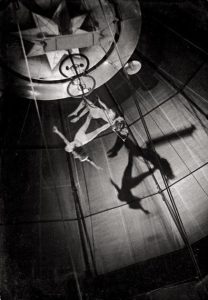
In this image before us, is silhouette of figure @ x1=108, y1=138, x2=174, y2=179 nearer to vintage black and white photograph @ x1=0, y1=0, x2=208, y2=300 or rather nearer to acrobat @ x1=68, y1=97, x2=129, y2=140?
vintage black and white photograph @ x1=0, y1=0, x2=208, y2=300

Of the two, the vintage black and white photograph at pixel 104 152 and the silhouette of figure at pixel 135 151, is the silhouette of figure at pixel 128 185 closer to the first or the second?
the vintage black and white photograph at pixel 104 152

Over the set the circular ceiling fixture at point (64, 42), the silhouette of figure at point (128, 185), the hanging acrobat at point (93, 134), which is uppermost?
the circular ceiling fixture at point (64, 42)

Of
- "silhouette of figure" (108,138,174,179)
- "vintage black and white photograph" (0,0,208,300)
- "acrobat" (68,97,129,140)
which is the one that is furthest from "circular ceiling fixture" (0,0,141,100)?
"silhouette of figure" (108,138,174,179)

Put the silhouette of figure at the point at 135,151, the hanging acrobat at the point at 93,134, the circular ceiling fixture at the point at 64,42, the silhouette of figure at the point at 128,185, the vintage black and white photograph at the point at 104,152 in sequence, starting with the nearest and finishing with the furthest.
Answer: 1. the circular ceiling fixture at the point at 64,42
2. the vintage black and white photograph at the point at 104,152
3. the hanging acrobat at the point at 93,134
4. the silhouette of figure at the point at 128,185
5. the silhouette of figure at the point at 135,151

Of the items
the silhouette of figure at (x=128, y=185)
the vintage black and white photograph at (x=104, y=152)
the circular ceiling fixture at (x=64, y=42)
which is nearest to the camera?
the circular ceiling fixture at (x=64, y=42)

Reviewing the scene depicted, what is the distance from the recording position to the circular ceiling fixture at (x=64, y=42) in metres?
4.96

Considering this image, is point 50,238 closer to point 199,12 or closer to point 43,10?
point 43,10

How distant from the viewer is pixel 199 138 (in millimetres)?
6070

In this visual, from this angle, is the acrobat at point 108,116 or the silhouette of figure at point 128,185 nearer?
the acrobat at point 108,116

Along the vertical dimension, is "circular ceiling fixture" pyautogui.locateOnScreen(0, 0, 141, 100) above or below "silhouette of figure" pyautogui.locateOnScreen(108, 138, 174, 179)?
above

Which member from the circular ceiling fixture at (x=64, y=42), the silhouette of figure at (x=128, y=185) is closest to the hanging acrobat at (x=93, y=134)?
the circular ceiling fixture at (x=64, y=42)

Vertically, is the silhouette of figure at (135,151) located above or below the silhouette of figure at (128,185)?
above

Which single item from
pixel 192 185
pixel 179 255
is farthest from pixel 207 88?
pixel 179 255

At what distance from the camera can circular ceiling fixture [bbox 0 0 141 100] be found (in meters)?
4.96
